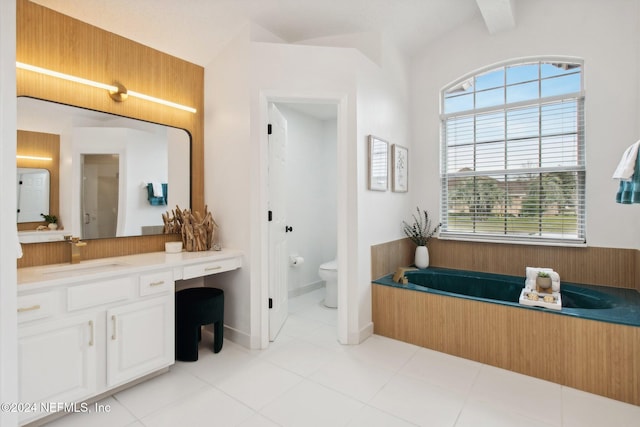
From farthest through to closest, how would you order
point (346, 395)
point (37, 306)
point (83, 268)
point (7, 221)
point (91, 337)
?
point (83, 268), point (346, 395), point (91, 337), point (37, 306), point (7, 221)

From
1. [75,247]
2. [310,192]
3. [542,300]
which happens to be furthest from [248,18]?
[542,300]

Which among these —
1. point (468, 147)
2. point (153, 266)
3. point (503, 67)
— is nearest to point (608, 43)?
point (503, 67)

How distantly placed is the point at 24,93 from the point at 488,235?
3995mm

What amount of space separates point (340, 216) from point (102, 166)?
191cm

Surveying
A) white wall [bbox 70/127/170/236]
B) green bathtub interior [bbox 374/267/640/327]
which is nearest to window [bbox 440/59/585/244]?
green bathtub interior [bbox 374/267/640/327]

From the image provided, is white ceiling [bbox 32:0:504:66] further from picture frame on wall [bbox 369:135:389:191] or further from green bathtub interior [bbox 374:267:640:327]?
green bathtub interior [bbox 374:267:640:327]

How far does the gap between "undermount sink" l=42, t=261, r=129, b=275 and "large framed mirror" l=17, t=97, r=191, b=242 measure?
0.83 feet

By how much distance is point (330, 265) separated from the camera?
3.72 meters

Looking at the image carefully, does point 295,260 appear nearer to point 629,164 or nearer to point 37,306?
point 37,306

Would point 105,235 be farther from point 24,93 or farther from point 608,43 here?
point 608,43

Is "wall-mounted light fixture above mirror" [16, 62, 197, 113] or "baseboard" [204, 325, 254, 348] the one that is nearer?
"wall-mounted light fixture above mirror" [16, 62, 197, 113]

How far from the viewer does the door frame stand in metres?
2.66

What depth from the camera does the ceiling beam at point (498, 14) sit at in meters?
2.78

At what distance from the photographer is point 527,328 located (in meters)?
2.27
